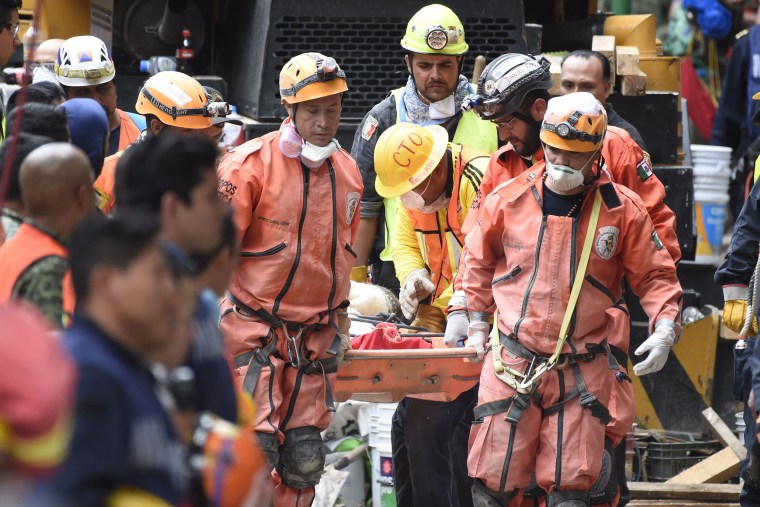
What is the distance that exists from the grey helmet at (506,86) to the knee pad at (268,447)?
1.73m

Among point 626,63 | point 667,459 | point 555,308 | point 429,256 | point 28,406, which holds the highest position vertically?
point 28,406

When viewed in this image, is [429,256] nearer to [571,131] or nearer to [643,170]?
[643,170]

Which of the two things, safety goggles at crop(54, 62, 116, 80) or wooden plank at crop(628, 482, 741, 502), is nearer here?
safety goggles at crop(54, 62, 116, 80)

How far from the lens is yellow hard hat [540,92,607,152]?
5566 millimetres

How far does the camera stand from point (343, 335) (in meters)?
6.25

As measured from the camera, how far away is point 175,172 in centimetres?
337

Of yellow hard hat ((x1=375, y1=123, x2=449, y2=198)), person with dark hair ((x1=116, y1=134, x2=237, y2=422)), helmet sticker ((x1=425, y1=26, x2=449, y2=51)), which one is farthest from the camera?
helmet sticker ((x1=425, y1=26, x2=449, y2=51))

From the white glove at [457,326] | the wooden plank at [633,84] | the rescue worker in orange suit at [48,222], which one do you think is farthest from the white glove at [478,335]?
the wooden plank at [633,84]

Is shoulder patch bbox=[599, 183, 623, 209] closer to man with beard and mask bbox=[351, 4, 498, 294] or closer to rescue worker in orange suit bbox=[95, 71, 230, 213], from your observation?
man with beard and mask bbox=[351, 4, 498, 294]

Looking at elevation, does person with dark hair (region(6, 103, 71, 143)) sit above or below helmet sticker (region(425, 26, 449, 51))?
above

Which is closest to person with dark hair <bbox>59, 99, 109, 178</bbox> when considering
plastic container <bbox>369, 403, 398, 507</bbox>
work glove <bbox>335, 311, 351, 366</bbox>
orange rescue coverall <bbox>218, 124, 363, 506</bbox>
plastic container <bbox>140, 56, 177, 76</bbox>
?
orange rescue coverall <bbox>218, 124, 363, 506</bbox>

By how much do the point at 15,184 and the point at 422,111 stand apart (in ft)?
11.8

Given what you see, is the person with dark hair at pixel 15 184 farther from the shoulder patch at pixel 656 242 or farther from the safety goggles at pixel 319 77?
the shoulder patch at pixel 656 242

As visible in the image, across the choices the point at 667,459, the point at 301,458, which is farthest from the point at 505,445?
the point at 667,459
